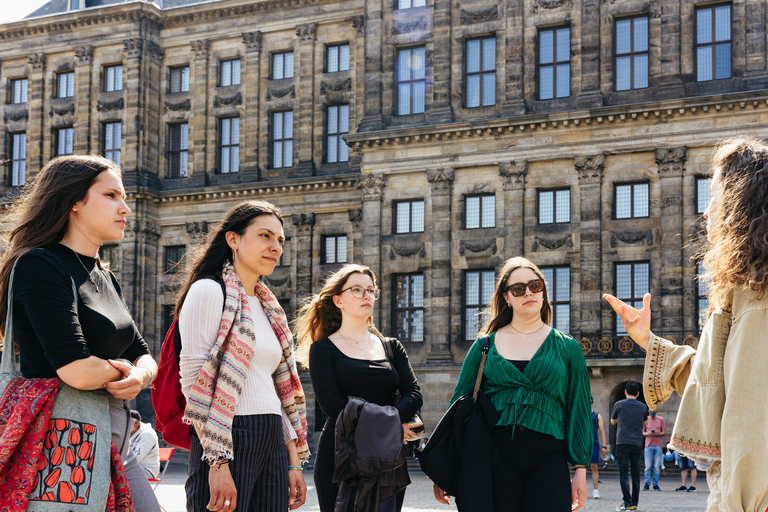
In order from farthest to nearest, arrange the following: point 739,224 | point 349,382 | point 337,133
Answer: point 337,133 < point 349,382 < point 739,224

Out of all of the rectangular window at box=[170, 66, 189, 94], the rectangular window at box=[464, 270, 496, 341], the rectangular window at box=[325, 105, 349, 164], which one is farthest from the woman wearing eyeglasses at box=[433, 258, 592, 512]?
the rectangular window at box=[170, 66, 189, 94]

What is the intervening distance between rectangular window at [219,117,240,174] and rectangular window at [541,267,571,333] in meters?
15.4

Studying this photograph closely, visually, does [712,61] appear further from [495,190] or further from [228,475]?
[228,475]

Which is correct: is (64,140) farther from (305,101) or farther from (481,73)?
(481,73)

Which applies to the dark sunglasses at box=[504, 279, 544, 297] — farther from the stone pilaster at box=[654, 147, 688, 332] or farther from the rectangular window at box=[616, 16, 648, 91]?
the rectangular window at box=[616, 16, 648, 91]

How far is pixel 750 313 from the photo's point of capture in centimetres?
382

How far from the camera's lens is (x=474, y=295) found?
3056 cm

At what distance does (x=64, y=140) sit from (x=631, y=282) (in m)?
26.0

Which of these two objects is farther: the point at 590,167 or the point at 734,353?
the point at 590,167

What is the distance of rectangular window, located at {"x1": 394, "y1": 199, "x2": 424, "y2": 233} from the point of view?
31.8 meters

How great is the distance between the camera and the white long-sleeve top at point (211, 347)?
4809mm

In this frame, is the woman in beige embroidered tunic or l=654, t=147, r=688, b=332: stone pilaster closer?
the woman in beige embroidered tunic

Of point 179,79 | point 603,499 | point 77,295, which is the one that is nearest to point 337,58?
point 179,79

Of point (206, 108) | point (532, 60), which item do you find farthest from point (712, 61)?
point (206, 108)
